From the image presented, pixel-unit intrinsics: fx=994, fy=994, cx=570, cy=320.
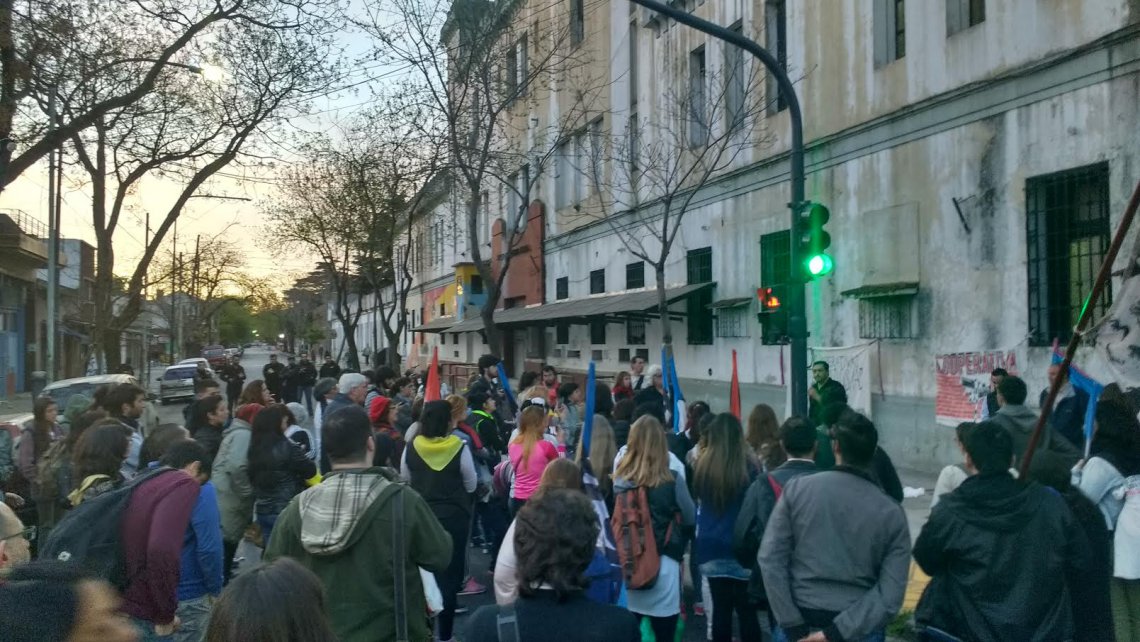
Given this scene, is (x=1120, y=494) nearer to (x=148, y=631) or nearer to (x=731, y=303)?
(x=148, y=631)

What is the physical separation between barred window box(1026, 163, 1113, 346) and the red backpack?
7971 millimetres

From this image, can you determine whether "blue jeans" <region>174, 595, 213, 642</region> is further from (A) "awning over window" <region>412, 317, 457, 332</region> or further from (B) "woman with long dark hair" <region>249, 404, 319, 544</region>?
(A) "awning over window" <region>412, 317, 457, 332</region>

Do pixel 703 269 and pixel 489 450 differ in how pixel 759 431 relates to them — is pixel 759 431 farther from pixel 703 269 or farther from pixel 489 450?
pixel 703 269

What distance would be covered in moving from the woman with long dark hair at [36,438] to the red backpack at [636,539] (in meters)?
4.88

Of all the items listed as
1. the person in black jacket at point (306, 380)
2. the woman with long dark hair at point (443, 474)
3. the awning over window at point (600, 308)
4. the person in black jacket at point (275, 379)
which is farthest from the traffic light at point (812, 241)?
the person in black jacket at point (306, 380)

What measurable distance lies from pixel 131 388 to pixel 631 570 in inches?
200

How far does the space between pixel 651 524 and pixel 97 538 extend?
9.33 feet

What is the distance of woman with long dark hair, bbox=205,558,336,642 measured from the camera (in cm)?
231

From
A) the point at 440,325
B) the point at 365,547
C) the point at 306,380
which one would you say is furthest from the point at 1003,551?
the point at 440,325

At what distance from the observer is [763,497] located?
5.24 metres

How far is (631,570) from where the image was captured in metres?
5.50

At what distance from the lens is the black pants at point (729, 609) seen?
601 cm

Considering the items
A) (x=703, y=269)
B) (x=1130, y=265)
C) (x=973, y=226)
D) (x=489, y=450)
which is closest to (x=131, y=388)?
(x=489, y=450)

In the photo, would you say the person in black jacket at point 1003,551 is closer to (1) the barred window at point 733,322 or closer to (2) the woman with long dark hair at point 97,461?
(2) the woman with long dark hair at point 97,461
